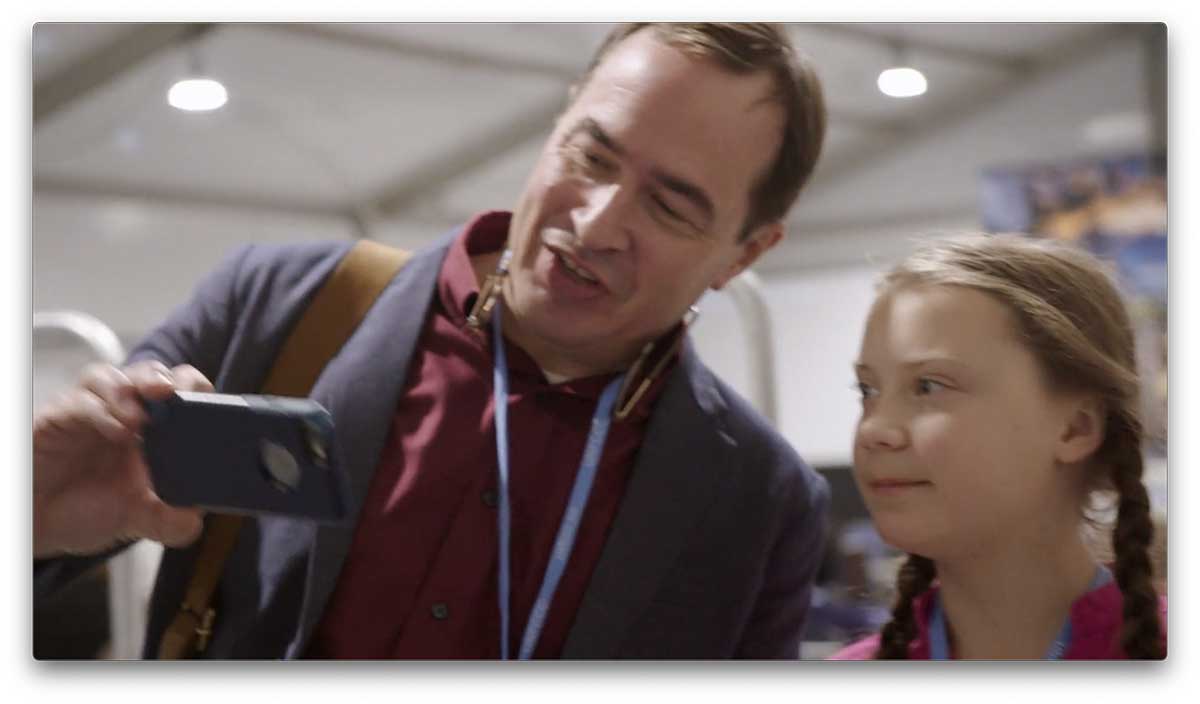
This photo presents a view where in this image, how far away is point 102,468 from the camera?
1489 mm

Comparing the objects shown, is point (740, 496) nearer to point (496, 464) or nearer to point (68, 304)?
point (496, 464)

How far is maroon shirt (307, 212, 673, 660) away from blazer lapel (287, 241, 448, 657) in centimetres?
1

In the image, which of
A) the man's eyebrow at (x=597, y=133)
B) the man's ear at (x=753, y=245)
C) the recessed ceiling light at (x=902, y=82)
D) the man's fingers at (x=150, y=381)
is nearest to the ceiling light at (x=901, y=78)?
the recessed ceiling light at (x=902, y=82)

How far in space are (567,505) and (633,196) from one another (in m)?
0.34

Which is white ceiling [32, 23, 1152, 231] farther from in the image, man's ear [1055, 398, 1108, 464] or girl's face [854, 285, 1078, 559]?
man's ear [1055, 398, 1108, 464]

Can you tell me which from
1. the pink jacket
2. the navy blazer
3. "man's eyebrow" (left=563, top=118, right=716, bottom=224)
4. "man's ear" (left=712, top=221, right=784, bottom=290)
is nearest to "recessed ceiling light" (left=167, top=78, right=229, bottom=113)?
the navy blazer

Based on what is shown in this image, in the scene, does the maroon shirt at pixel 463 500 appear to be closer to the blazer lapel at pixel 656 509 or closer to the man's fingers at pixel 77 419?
the blazer lapel at pixel 656 509

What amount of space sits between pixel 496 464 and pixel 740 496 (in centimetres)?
27

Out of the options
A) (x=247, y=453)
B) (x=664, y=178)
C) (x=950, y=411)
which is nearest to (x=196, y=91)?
(x=247, y=453)

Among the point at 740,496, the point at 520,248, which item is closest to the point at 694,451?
the point at 740,496

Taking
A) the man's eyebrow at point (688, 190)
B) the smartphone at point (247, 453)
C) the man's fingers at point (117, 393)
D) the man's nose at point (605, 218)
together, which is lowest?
the smartphone at point (247, 453)

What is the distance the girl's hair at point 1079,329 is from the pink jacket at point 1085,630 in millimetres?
25

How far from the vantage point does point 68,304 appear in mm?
1617

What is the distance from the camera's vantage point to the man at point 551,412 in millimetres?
1493
